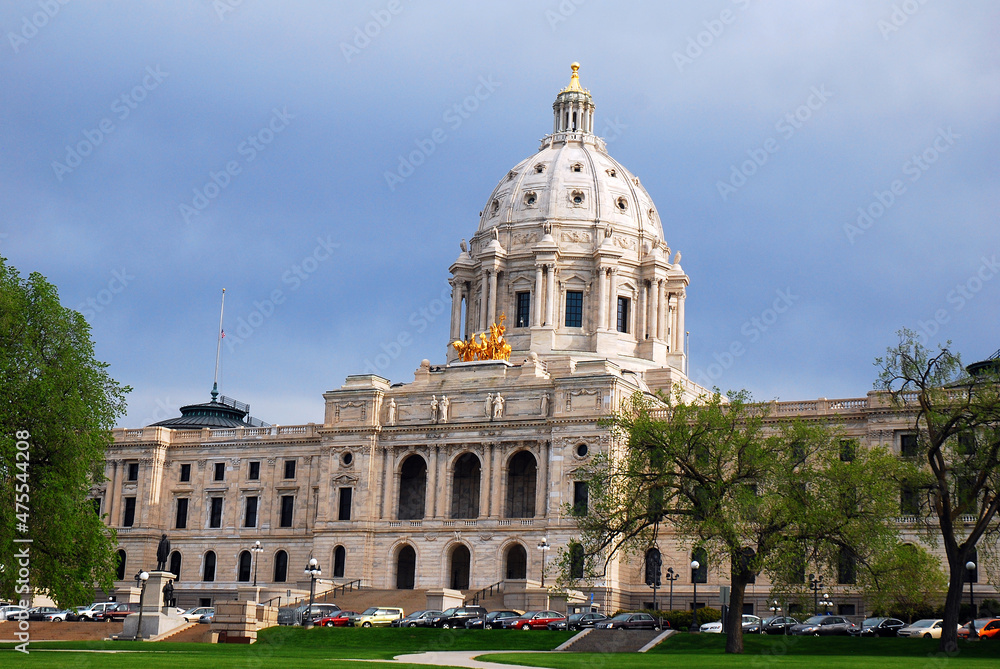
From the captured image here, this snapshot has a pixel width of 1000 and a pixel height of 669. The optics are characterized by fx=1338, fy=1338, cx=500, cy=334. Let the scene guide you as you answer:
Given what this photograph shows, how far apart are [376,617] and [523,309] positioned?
42.7m

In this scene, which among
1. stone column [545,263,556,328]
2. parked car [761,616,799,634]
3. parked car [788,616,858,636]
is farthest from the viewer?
stone column [545,263,556,328]

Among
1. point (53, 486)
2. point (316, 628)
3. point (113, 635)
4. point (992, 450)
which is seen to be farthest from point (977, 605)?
point (53, 486)

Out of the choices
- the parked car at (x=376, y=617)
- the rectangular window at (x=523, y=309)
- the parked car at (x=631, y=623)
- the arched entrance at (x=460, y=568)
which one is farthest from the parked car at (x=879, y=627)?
the rectangular window at (x=523, y=309)

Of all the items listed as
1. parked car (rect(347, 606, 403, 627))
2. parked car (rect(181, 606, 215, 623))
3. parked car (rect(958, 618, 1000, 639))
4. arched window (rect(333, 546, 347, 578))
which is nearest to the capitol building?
arched window (rect(333, 546, 347, 578))

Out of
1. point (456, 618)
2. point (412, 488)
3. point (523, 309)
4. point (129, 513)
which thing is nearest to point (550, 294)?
point (523, 309)

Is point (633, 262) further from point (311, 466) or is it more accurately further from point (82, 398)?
point (82, 398)

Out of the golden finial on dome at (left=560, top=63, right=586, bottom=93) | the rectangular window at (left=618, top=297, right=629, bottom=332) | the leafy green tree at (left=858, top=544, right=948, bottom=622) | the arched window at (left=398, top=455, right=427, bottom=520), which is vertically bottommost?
the leafy green tree at (left=858, top=544, right=948, bottom=622)

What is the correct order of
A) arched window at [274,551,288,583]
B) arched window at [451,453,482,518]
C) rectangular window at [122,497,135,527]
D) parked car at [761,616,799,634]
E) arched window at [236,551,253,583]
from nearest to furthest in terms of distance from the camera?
1. parked car at [761,616,799,634]
2. arched window at [451,453,482,518]
3. arched window at [274,551,288,583]
4. arched window at [236,551,253,583]
5. rectangular window at [122,497,135,527]

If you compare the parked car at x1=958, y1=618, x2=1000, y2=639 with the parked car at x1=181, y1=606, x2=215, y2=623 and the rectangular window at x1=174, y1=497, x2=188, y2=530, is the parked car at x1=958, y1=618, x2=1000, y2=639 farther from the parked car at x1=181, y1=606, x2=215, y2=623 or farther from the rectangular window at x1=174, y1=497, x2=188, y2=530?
the rectangular window at x1=174, y1=497, x2=188, y2=530

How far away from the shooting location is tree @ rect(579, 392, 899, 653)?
186ft

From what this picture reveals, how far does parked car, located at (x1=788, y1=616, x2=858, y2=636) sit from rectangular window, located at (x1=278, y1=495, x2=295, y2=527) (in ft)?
155

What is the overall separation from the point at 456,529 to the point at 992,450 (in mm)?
46284

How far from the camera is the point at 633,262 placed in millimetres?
113312

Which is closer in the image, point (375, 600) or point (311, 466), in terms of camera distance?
point (375, 600)
